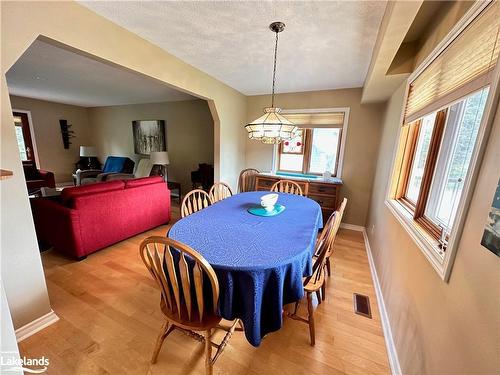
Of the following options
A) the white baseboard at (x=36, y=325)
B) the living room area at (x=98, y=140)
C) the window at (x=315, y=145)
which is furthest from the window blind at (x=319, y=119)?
the white baseboard at (x=36, y=325)

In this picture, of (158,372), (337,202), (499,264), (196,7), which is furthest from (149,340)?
(337,202)

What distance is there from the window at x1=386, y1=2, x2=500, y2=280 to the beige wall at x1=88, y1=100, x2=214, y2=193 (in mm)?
3907

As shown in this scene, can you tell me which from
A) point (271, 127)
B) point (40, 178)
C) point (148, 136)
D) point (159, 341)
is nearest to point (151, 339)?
point (159, 341)

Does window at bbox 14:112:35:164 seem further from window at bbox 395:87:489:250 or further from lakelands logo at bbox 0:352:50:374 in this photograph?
window at bbox 395:87:489:250

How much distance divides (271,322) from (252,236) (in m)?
0.50

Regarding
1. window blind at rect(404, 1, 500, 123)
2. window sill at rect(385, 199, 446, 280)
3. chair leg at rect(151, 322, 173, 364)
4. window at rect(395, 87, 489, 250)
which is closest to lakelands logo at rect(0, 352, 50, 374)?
chair leg at rect(151, 322, 173, 364)

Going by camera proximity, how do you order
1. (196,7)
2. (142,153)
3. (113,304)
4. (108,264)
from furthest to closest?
(142,153) → (108,264) → (113,304) → (196,7)

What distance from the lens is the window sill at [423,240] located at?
962mm

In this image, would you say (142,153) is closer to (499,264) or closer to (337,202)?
(337,202)

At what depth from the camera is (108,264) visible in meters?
2.26

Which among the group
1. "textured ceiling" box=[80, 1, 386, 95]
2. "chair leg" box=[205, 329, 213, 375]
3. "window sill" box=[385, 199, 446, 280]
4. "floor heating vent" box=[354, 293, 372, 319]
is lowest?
"floor heating vent" box=[354, 293, 372, 319]

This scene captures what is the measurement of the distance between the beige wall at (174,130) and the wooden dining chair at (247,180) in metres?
1.44

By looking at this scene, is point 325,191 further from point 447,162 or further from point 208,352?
point 208,352

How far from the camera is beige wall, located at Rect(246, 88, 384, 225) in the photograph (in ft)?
10.7
